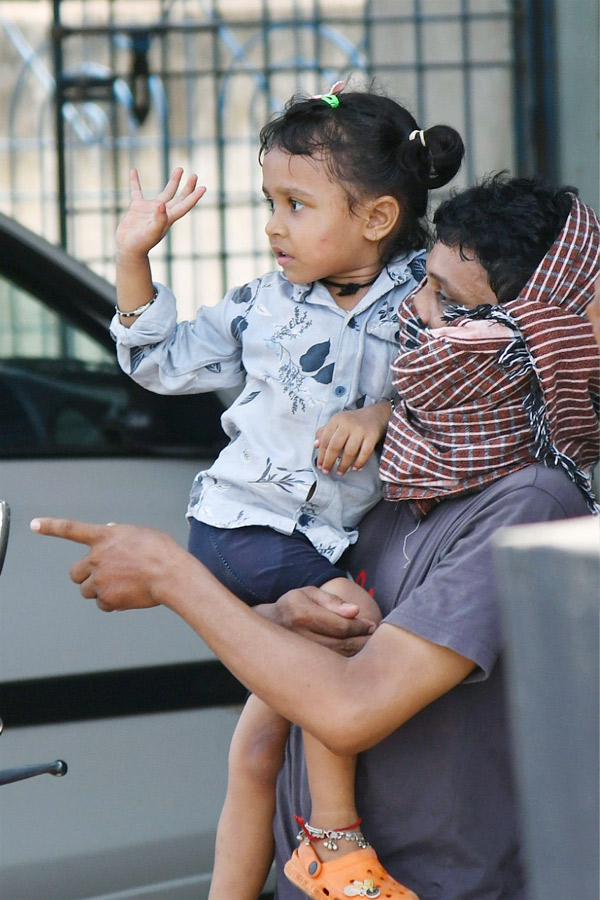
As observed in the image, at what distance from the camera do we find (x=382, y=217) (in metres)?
1.88

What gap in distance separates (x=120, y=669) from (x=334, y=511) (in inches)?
19.3

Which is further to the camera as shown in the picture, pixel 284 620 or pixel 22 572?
pixel 22 572

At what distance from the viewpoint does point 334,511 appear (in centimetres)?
185

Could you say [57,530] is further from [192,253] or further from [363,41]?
[363,41]

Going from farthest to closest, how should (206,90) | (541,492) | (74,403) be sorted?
(206,90) < (74,403) < (541,492)

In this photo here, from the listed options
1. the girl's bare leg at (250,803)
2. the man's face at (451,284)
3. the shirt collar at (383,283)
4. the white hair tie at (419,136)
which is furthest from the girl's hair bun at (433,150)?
the girl's bare leg at (250,803)

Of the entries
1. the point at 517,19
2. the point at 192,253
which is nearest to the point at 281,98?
the point at 192,253

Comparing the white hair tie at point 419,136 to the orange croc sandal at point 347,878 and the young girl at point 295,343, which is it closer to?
the young girl at point 295,343

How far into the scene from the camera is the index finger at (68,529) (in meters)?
1.55

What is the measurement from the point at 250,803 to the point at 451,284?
825 mm

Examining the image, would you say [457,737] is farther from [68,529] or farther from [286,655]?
[68,529]

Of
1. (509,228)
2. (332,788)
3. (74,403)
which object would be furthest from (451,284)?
(74,403)

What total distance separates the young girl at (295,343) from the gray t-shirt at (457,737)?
228 millimetres

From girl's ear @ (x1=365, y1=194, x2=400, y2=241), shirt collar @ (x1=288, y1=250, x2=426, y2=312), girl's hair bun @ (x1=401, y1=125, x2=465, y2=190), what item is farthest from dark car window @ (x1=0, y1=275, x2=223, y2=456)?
girl's hair bun @ (x1=401, y1=125, x2=465, y2=190)
